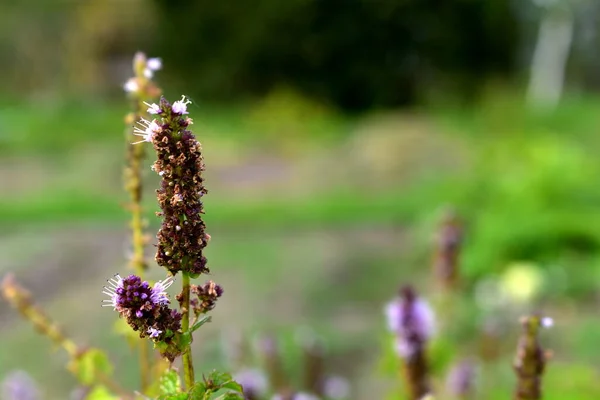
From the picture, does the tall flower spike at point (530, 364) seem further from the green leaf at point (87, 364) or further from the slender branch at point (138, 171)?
the green leaf at point (87, 364)

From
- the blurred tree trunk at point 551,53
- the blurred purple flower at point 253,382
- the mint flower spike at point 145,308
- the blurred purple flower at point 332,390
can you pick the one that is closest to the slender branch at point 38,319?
the blurred purple flower at point 253,382

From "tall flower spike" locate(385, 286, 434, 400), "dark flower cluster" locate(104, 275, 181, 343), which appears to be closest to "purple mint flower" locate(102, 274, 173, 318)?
"dark flower cluster" locate(104, 275, 181, 343)

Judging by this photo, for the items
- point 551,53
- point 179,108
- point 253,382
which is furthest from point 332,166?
point 551,53

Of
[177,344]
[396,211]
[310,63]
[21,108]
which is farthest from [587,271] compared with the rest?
[21,108]

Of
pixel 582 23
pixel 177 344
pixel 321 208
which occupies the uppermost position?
pixel 582 23

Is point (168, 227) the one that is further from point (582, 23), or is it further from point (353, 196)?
point (582, 23)

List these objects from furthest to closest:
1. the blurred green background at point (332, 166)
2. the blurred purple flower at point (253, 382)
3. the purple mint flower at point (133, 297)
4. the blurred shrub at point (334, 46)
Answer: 1. the blurred shrub at point (334, 46)
2. the blurred green background at point (332, 166)
3. the blurred purple flower at point (253, 382)
4. the purple mint flower at point (133, 297)
